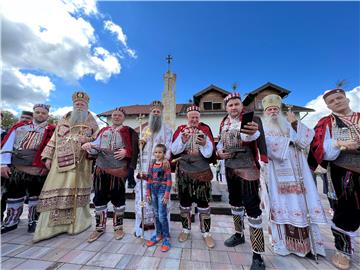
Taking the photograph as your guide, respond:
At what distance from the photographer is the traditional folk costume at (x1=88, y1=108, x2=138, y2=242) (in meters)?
2.87

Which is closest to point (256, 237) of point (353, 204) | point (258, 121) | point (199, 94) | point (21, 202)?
point (353, 204)

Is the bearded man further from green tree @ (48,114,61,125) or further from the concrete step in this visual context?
green tree @ (48,114,61,125)

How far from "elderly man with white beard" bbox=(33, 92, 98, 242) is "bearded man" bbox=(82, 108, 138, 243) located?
0.36m

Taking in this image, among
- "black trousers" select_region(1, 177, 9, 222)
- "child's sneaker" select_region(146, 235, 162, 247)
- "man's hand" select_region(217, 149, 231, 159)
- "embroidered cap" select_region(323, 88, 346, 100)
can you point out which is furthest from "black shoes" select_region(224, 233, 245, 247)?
"black trousers" select_region(1, 177, 9, 222)

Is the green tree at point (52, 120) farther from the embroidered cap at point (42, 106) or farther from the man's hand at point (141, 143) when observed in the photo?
the man's hand at point (141, 143)

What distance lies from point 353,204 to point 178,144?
231cm

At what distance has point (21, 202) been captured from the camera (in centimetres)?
315

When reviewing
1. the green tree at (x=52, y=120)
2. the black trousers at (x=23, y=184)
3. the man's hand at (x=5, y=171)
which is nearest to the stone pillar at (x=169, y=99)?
the green tree at (x=52, y=120)

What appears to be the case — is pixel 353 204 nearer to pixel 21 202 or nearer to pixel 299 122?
pixel 299 122

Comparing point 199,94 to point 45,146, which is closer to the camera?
point 45,146

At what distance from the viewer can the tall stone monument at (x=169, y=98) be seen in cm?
680

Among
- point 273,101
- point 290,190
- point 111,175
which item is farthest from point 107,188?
point 273,101

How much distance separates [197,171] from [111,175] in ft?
4.65

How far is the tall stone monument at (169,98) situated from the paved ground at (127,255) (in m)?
4.47
